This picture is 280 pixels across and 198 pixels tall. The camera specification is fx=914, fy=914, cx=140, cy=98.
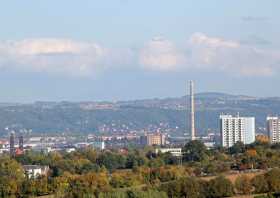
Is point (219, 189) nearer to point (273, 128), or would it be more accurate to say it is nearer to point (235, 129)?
point (235, 129)

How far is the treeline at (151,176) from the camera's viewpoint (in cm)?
4859

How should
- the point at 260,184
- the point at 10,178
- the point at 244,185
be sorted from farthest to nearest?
the point at 10,178
the point at 244,185
the point at 260,184

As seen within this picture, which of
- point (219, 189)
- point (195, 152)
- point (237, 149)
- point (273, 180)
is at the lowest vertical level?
point (219, 189)

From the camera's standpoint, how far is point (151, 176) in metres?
59.3

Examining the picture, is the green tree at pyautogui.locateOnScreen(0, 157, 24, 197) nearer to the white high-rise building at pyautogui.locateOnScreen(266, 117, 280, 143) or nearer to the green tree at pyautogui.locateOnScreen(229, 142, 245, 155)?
the green tree at pyautogui.locateOnScreen(229, 142, 245, 155)

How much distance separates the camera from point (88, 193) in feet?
155

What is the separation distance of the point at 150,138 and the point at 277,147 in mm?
80301

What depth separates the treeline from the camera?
159 ft

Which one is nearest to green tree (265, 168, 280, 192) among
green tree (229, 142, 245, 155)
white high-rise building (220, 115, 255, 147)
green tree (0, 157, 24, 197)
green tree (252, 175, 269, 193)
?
green tree (252, 175, 269, 193)

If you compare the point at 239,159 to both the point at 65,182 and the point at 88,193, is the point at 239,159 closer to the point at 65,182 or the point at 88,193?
the point at 65,182

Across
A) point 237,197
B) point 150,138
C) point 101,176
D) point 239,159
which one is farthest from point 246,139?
point 237,197

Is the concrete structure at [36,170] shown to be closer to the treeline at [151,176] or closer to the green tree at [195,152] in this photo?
the treeline at [151,176]

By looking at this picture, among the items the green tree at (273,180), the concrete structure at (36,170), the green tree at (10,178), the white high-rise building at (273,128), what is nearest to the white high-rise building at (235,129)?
the white high-rise building at (273,128)

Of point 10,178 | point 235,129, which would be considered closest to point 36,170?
point 10,178
